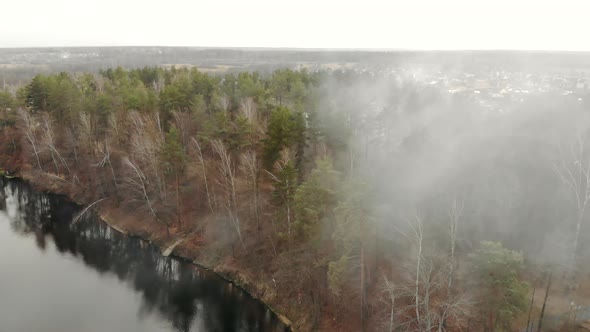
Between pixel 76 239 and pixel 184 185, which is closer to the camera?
pixel 76 239

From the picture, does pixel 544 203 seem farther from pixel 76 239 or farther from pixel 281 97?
pixel 76 239

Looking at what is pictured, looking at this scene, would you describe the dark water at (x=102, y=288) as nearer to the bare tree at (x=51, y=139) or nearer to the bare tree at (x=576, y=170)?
the bare tree at (x=51, y=139)

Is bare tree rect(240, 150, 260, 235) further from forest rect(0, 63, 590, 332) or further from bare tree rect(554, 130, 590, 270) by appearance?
bare tree rect(554, 130, 590, 270)

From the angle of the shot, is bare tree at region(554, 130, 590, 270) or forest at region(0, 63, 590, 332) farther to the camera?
bare tree at region(554, 130, 590, 270)

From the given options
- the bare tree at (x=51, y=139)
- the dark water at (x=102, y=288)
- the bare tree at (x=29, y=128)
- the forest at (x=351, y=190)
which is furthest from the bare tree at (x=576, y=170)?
the bare tree at (x=29, y=128)

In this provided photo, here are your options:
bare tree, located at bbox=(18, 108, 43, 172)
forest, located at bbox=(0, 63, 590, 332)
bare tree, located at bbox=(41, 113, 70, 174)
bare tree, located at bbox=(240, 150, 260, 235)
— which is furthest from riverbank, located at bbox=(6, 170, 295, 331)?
bare tree, located at bbox=(240, 150, 260, 235)

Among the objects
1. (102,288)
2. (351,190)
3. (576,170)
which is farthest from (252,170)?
(576,170)

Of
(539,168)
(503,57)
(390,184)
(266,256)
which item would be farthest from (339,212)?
(503,57)
